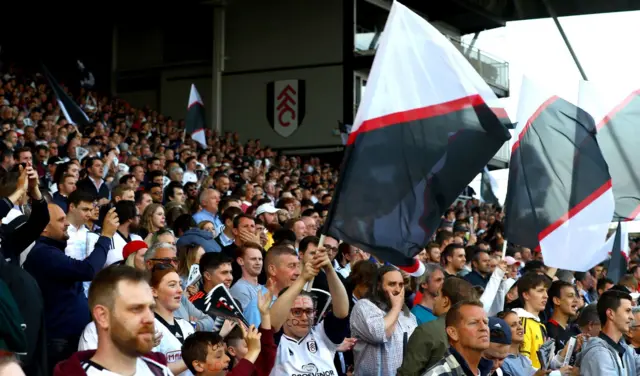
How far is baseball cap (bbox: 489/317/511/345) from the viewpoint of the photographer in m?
7.47

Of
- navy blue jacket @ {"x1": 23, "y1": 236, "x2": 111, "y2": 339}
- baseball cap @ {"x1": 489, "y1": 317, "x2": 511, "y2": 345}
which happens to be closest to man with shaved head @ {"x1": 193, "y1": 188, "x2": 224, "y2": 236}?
navy blue jacket @ {"x1": 23, "y1": 236, "x2": 111, "y2": 339}

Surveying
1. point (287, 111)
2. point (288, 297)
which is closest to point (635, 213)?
point (288, 297)

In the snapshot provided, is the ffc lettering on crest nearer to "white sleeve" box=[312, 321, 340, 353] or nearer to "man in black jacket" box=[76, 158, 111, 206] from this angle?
"white sleeve" box=[312, 321, 340, 353]

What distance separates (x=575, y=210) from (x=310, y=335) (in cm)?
423

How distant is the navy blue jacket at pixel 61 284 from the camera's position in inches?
275

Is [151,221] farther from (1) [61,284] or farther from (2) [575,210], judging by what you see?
(2) [575,210]

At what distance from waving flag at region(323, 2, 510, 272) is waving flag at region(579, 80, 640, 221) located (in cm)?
473

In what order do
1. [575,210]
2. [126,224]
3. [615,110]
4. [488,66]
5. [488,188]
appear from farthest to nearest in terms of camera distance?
[488,66], [488,188], [615,110], [575,210], [126,224]

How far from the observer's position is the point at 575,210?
33.2 ft

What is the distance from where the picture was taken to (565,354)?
28.1 feet

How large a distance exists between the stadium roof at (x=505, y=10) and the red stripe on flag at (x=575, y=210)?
983 inches

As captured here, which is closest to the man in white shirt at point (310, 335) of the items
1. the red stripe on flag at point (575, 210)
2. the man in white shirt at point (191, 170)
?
the red stripe on flag at point (575, 210)

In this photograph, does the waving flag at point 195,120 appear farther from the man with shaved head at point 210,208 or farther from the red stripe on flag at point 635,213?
the red stripe on flag at point 635,213

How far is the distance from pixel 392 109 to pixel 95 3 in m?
29.3
